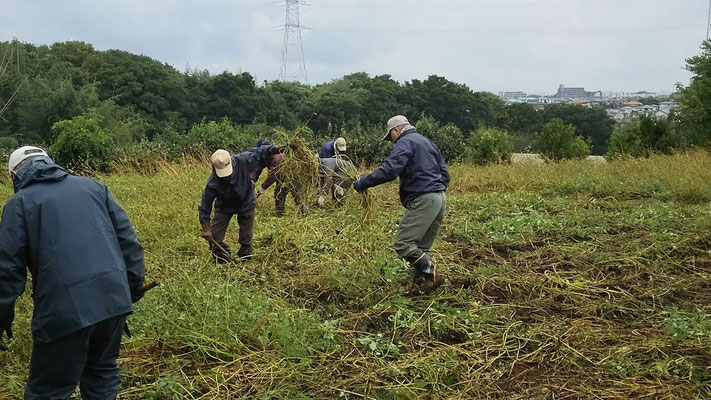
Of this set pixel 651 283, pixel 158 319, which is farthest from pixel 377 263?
pixel 651 283

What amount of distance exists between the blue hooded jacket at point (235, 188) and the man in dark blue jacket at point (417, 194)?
57.1 inches

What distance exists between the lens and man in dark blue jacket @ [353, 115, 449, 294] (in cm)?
497

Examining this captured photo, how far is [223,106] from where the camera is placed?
3531cm

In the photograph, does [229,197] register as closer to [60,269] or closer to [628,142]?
[60,269]

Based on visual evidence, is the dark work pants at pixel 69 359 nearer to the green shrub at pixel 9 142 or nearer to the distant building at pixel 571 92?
the green shrub at pixel 9 142

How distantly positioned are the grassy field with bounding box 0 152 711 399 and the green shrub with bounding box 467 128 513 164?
33.5 ft

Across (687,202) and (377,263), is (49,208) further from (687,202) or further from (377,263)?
(687,202)

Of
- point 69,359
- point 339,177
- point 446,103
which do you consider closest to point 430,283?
point 339,177

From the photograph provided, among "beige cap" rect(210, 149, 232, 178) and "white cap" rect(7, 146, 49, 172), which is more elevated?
"white cap" rect(7, 146, 49, 172)

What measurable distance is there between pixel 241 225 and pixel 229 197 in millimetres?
390

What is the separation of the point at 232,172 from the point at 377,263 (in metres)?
1.75

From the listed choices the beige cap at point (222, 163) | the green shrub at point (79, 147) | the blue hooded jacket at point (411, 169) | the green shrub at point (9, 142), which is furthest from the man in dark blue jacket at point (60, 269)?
the green shrub at point (9, 142)

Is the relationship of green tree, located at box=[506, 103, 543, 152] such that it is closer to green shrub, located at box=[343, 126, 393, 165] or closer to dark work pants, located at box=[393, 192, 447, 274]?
green shrub, located at box=[343, 126, 393, 165]

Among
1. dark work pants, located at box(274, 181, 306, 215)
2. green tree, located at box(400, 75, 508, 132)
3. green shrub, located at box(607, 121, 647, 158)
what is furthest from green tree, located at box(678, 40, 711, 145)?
green tree, located at box(400, 75, 508, 132)
